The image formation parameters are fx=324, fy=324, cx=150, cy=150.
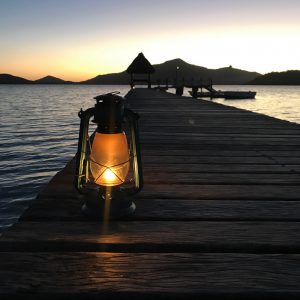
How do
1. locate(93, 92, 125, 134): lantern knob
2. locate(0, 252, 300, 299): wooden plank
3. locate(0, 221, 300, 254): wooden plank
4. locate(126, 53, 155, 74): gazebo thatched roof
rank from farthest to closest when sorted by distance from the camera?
1. locate(126, 53, 155, 74): gazebo thatched roof
2. locate(93, 92, 125, 134): lantern knob
3. locate(0, 221, 300, 254): wooden plank
4. locate(0, 252, 300, 299): wooden plank

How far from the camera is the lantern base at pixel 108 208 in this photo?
6.91 feet

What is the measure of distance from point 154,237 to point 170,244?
0.39 ft

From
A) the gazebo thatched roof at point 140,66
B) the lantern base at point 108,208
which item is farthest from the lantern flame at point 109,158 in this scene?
the gazebo thatched roof at point 140,66

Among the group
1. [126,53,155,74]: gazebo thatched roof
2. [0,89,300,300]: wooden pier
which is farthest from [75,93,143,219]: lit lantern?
[126,53,155,74]: gazebo thatched roof

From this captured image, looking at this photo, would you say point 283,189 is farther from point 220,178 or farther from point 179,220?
point 179,220

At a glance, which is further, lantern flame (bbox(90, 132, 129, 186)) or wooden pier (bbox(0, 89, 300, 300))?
lantern flame (bbox(90, 132, 129, 186))

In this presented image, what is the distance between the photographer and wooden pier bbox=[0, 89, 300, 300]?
4.71 feet

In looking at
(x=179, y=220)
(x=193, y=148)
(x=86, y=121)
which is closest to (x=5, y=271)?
(x=86, y=121)

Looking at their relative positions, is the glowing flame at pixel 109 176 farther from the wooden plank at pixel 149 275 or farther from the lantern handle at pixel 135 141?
the wooden plank at pixel 149 275

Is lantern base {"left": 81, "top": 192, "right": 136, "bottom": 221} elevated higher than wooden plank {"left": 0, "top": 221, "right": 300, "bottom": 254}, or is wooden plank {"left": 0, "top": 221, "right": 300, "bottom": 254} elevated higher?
lantern base {"left": 81, "top": 192, "right": 136, "bottom": 221}

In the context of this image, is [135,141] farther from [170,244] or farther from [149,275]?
[149,275]

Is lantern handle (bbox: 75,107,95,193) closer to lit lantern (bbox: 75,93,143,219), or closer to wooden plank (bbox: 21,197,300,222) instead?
lit lantern (bbox: 75,93,143,219)

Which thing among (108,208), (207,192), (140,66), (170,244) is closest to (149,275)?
(170,244)

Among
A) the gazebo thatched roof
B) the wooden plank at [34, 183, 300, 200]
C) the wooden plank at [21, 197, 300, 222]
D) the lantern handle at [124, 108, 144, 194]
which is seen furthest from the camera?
the gazebo thatched roof
